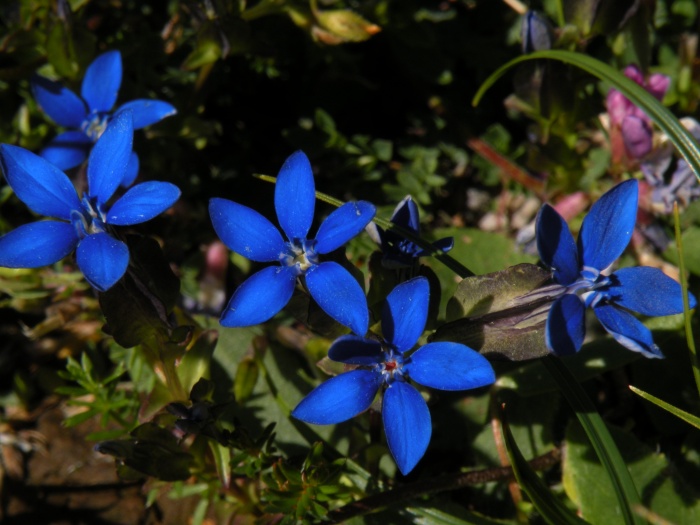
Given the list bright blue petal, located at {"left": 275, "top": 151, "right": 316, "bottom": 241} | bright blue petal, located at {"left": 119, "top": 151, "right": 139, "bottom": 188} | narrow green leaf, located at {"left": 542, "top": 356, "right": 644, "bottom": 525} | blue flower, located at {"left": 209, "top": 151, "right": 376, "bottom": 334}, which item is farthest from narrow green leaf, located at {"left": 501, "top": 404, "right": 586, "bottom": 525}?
bright blue petal, located at {"left": 119, "top": 151, "right": 139, "bottom": 188}

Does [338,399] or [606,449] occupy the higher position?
[338,399]

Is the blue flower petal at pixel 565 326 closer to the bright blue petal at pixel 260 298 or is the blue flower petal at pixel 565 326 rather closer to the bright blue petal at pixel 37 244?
the bright blue petal at pixel 260 298

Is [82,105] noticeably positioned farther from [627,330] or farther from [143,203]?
[627,330]

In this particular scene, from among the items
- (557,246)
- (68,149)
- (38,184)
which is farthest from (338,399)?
(68,149)

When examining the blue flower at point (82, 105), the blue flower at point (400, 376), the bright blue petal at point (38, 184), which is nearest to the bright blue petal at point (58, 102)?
the blue flower at point (82, 105)

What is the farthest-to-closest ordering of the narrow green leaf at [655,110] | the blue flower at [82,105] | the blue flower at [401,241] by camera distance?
1. the blue flower at [82,105]
2. the narrow green leaf at [655,110]
3. the blue flower at [401,241]

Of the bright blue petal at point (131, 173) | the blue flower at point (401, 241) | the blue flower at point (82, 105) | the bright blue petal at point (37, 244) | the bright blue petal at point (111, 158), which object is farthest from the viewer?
the blue flower at point (82, 105)
